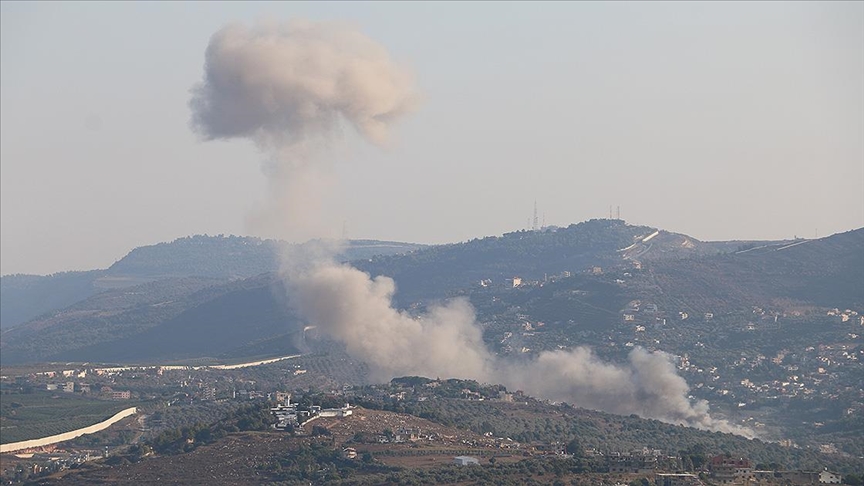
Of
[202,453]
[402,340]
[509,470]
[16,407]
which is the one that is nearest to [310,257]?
[402,340]

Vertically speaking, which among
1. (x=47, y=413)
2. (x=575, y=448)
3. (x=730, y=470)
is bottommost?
(x=47, y=413)

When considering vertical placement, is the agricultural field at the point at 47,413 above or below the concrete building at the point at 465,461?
below

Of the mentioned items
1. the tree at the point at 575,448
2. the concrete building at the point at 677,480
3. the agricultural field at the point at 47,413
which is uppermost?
the concrete building at the point at 677,480

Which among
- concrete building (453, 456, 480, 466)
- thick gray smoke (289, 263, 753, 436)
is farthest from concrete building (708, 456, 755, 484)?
thick gray smoke (289, 263, 753, 436)

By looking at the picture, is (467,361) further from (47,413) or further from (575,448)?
(575,448)

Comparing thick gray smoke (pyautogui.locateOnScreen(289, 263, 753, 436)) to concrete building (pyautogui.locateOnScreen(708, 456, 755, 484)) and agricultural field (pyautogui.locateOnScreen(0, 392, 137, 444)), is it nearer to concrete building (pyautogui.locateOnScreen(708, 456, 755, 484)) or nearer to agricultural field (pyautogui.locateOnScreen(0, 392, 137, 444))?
agricultural field (pyautogui.locateOnScreen(0, 392, 137, 444))

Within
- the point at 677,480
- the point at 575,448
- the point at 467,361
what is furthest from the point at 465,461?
the point at 467,361

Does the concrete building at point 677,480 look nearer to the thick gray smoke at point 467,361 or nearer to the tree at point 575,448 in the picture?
the tree at point 575,448

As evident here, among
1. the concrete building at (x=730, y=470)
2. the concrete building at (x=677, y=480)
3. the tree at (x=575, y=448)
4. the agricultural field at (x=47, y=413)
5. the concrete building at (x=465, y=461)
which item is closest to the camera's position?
the concrete building at (x=677, y=480)

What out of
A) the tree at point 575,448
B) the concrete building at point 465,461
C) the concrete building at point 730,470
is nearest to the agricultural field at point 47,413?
the tree at point 575,448
